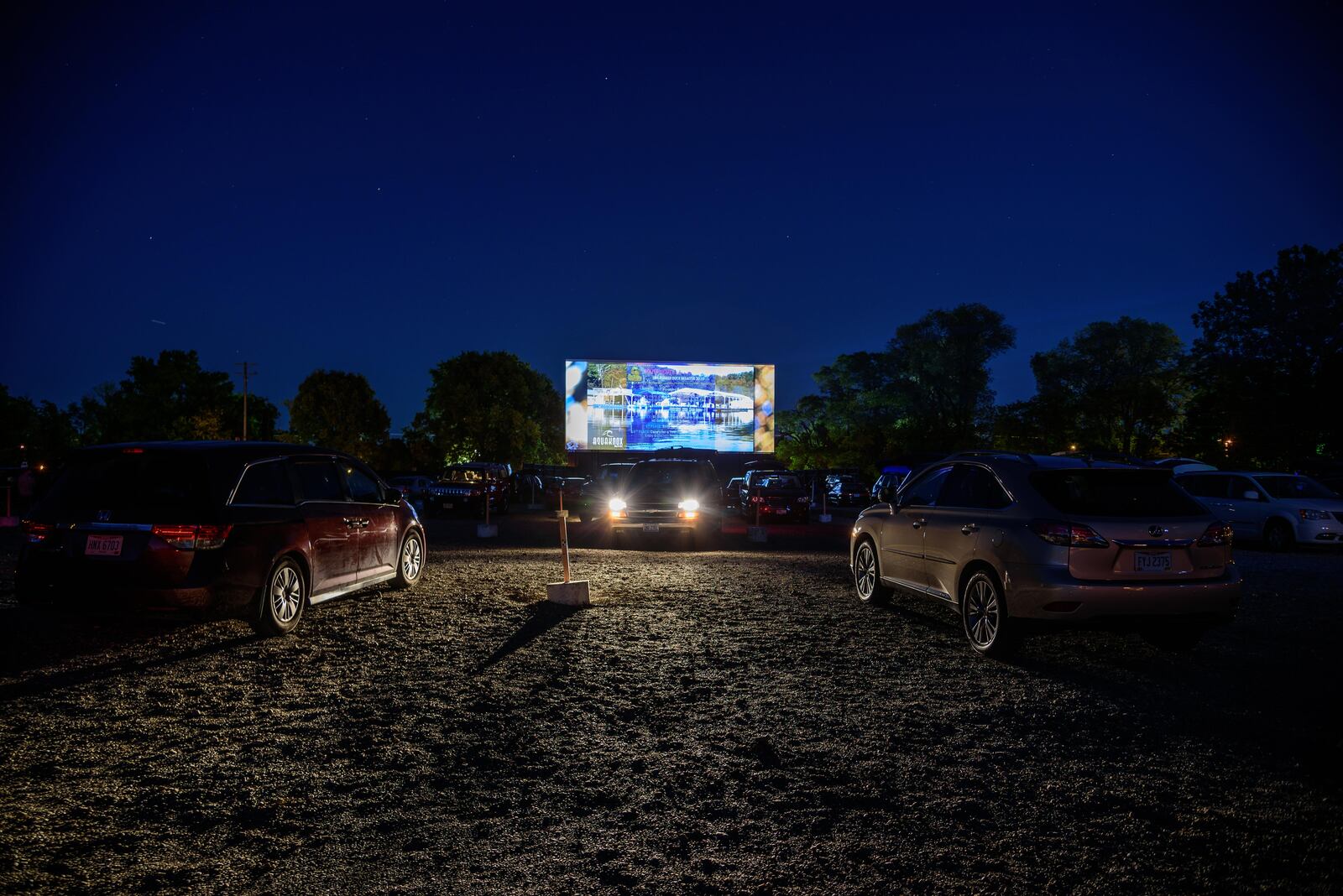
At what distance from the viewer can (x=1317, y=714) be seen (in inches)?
227

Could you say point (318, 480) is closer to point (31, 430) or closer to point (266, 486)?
point (266, 486)

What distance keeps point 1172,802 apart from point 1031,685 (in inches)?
93.6

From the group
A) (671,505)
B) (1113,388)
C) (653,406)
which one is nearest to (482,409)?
(653,406)

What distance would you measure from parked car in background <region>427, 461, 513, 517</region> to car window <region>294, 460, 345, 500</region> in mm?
19286

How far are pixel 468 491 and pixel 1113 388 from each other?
46.6m

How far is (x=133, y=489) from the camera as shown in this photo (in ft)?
24.8

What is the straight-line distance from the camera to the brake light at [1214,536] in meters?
6.94

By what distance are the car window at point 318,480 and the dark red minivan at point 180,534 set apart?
118mm

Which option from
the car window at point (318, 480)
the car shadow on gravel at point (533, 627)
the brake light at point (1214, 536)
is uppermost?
the car window at point (318, 480)

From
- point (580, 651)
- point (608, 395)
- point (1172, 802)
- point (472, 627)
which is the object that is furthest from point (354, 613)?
point (608, 395)

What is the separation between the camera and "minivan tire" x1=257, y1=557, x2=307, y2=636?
7.87m

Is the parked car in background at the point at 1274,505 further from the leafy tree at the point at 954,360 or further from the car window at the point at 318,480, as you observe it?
the leafy tree at the point at 954,360

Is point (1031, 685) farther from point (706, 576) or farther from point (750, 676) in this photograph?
point (706, 576)

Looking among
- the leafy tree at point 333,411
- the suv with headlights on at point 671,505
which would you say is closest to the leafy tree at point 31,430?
the leafy tree at point 333,411
